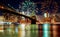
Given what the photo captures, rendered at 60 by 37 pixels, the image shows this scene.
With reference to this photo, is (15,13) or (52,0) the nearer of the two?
(52,0)

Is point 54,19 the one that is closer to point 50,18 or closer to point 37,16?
point 50,18

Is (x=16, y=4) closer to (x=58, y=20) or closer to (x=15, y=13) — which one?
(x=15, y=13)

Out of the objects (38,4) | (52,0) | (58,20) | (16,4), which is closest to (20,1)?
(16,4)

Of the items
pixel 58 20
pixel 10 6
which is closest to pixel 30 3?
pixel 10 6

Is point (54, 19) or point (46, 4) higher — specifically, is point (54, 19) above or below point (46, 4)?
below

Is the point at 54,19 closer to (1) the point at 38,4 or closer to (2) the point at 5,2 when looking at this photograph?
(1) the point at 38,4

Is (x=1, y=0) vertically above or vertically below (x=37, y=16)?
above

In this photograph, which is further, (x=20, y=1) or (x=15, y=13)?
(x=15, y=13)

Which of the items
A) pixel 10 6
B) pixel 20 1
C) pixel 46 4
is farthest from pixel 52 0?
Result: pixel 10 6
